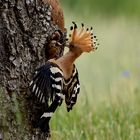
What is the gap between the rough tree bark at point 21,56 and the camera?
3.17 m

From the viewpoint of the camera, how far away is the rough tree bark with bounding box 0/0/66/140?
3170 millimetres

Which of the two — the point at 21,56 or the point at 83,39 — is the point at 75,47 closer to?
the point at 83,39

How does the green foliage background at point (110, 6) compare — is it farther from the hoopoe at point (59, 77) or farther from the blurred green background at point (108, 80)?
the hoopoe at point (59, 77)

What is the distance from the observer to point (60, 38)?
3.32m

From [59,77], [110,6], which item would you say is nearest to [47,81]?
[59,77]

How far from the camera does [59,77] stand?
10.2 feet

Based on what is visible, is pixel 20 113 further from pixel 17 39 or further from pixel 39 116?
pixel 17 39

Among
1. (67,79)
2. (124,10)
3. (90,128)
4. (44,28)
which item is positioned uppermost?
(124,10)

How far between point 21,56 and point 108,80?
3.51 metres

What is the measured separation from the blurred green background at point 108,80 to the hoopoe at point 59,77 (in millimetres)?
782

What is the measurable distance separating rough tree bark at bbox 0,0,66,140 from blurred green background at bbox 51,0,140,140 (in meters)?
0.78

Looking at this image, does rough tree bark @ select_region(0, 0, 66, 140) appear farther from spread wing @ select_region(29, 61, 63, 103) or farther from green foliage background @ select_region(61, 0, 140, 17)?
green foliage background @ select_region(61, 0, 140, 17)

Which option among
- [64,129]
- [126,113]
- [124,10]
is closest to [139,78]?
[126,113]

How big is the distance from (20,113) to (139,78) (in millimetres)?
3649
